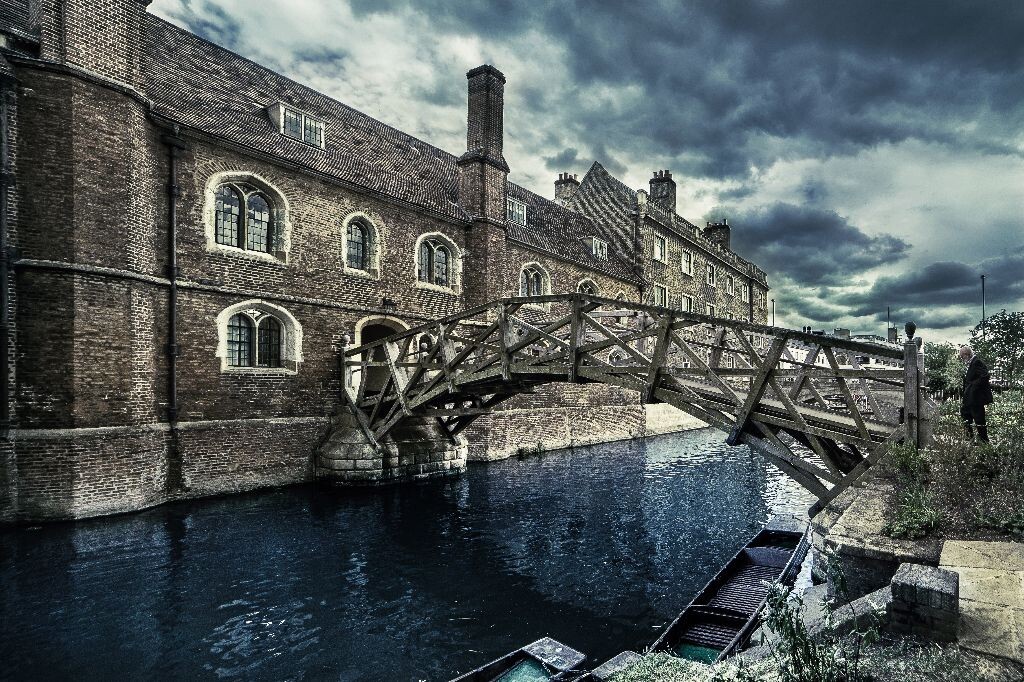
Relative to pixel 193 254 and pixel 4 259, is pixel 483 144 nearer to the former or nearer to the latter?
pixel 193 254

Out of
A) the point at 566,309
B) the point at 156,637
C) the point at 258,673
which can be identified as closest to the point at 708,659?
the point at 258,673

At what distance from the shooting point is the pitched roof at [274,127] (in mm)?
13883

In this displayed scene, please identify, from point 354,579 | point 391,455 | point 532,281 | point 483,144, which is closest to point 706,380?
point 354,579

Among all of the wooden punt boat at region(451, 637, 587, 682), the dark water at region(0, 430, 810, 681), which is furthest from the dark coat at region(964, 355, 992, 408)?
the wooden punt boat at region(451, 637, 587, 682)

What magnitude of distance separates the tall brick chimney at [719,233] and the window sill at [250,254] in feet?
110

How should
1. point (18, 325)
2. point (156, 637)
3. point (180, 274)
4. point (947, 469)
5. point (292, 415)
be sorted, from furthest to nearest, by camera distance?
point (292, 415)
point (180, 274)
point (18, 325)
point (156, 637)
point (947, 469)

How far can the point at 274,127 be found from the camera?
15.7 metres

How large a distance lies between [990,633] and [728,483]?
43.9 feet

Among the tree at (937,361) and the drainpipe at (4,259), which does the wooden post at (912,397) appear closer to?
the drainpipe at (4,259)

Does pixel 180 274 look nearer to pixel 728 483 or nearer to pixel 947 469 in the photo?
pixel 947 469

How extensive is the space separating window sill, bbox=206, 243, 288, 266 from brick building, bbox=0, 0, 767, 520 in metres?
0.06

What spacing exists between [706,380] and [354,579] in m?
7.48

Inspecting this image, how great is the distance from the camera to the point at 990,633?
3.07 metres

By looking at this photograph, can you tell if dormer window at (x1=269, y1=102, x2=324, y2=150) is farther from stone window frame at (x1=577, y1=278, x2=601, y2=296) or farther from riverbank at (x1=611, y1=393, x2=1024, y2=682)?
riverbank at (x1=611, y1=393, x2=1024, y2=682)
